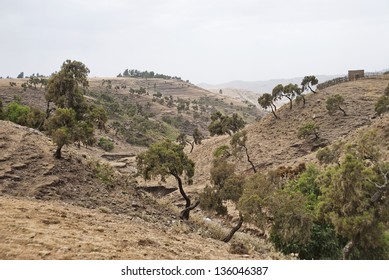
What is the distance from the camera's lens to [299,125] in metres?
55.2

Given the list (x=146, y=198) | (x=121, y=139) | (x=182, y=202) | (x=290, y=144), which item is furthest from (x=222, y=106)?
(x=146, y=198)

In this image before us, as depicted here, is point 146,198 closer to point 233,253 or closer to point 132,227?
point 132,227

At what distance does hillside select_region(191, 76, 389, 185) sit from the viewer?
4856cm

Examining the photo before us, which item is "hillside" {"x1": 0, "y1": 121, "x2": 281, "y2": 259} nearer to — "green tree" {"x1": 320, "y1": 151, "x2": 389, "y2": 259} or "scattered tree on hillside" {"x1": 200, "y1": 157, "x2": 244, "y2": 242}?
"scattered tree on hillside" {"x1": 200, "y1": 157, "x2": 244, "y2": 242}

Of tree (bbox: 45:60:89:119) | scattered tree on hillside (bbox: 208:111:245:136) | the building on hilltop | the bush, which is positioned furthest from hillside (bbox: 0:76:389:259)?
the building on hilltop

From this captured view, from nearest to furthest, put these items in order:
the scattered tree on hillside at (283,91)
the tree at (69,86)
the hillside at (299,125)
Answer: the tree at (69,86) → the hillside at (299,125) → the scattered tree on hillside at (283,91)

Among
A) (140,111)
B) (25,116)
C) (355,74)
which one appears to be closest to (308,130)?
(355,74)

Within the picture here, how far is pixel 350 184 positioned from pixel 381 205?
1561 millimetres

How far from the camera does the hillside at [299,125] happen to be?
48.6 metres

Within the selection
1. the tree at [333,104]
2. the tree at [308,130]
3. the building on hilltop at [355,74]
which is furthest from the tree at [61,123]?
the building on hilltop at [355,74]

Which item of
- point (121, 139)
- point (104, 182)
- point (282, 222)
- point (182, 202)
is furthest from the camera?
point (121, 139)

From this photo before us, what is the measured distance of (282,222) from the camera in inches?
684

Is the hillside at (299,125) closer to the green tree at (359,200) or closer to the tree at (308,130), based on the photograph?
the tree at (308,130)

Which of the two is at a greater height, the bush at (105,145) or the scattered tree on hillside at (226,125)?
the scattered tree on hillside at (226,125)
